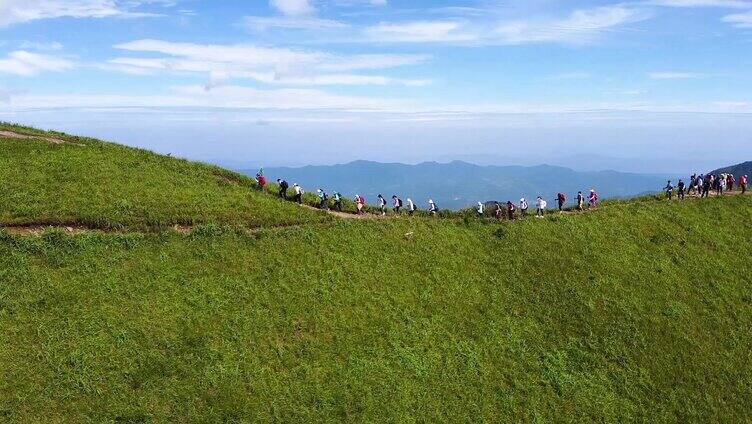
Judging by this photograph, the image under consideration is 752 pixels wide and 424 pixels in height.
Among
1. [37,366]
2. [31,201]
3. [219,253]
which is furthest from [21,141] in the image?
[37,366]

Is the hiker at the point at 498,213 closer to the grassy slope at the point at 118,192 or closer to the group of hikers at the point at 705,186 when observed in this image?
the grassy slope at the point at 118,192

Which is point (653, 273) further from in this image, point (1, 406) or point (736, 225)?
point (1, 406)

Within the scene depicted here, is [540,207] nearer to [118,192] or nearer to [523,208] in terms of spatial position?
[523,208]

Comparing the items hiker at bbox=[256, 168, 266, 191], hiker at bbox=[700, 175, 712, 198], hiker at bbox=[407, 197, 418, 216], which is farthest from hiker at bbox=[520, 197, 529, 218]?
Result: hiker at bbox=[256, 168, 266, 191]

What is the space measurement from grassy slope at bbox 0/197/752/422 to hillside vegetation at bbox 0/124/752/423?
106 mm

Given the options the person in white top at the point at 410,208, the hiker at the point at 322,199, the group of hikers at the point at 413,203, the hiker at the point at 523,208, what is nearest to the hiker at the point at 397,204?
the group of hikers at the point at 413,203

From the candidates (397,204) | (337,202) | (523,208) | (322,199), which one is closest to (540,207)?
(523,208)

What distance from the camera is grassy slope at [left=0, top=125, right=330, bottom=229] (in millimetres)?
35688

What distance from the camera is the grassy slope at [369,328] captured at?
26.2 meters

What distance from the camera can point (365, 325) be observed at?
1257 inches

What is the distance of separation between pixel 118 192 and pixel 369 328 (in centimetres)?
2289

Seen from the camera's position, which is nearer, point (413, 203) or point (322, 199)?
point (322, 199)

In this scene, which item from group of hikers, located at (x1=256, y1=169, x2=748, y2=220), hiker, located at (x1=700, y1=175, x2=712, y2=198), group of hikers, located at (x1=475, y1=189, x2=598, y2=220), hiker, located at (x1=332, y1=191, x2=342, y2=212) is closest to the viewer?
group of hikers, located at (x1=256, y1=169, x2=748, y2=220)

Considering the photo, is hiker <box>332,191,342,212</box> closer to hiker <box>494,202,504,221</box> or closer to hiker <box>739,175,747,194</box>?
hiker <box>494,202,504,221</box>
